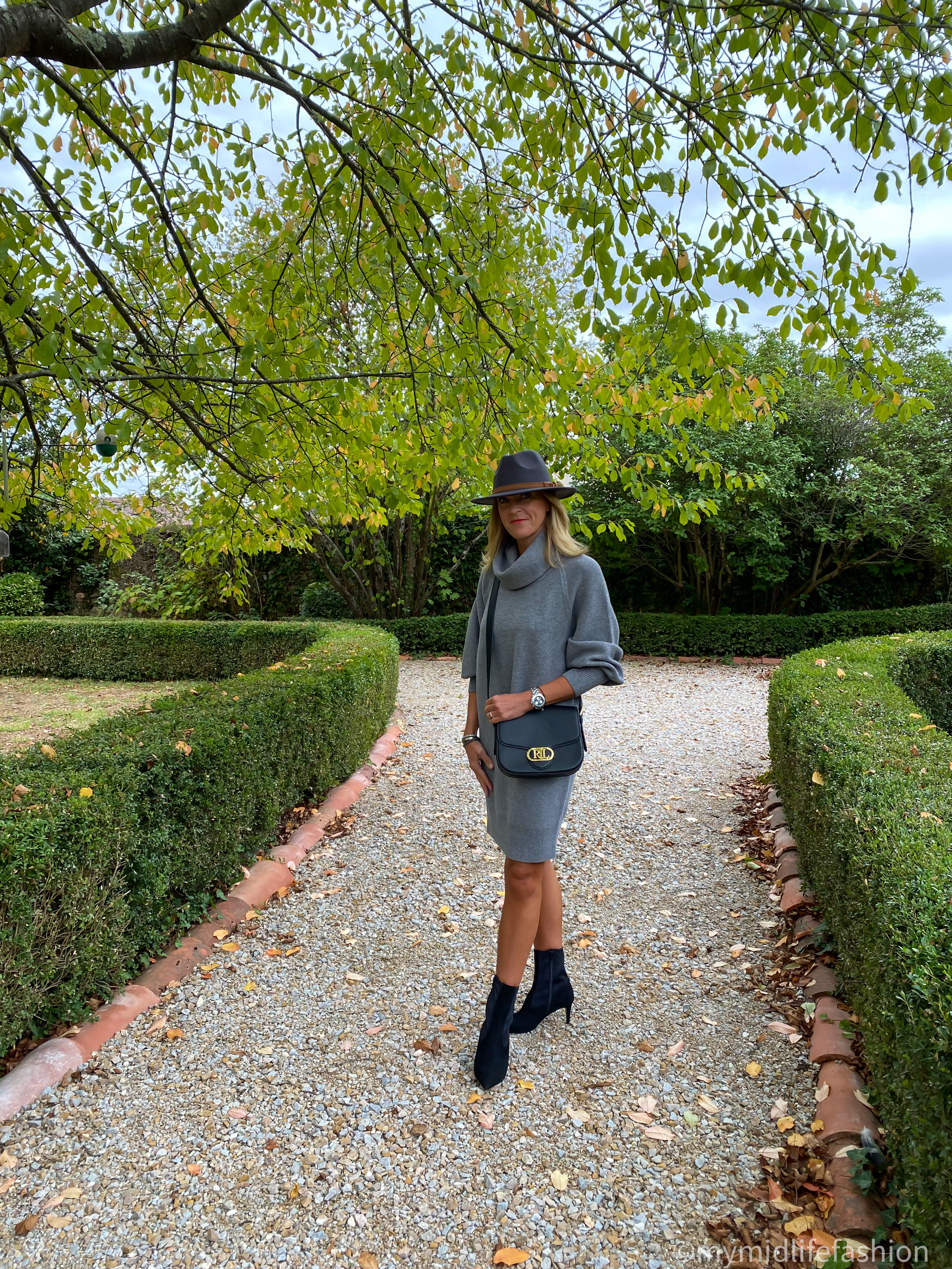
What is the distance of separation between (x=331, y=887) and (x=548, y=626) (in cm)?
232

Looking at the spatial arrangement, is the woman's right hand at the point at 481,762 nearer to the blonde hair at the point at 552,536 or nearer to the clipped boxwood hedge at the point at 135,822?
the blonde hair at the point at 552,536

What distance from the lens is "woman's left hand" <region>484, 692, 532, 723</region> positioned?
7.41ft

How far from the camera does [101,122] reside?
344cm

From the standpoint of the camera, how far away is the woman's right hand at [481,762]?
97.6 inches

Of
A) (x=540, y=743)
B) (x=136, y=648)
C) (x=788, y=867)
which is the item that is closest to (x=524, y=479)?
(x=540, y=743)

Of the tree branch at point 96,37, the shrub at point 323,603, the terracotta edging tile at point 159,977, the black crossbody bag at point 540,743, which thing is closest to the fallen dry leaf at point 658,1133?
the black crossbody bag at point 540,743

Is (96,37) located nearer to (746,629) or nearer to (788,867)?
(788,867)

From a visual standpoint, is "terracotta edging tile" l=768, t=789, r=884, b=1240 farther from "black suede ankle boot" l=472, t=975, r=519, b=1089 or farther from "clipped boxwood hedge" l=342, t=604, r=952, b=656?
"clipped boxwood hedge" l=342, t=604, r=952, b=656

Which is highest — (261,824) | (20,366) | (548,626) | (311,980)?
(20,366)

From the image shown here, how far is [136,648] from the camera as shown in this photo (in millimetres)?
11266

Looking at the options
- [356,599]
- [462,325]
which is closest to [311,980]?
[462,325]

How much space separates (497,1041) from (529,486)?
1.78 m

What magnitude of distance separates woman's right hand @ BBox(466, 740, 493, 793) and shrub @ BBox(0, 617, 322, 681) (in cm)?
826

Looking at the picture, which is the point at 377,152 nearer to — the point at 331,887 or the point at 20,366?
the point at 20,366
